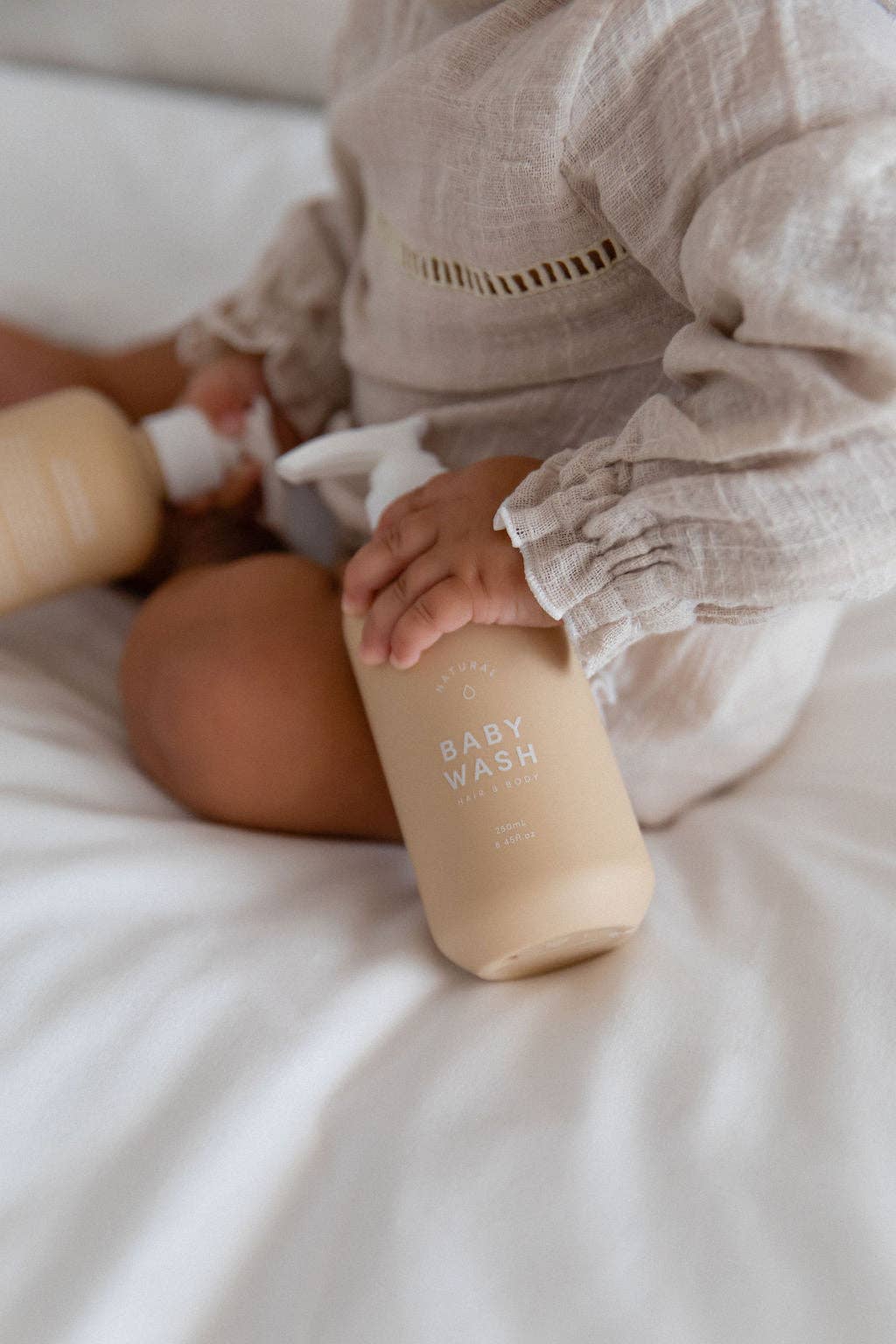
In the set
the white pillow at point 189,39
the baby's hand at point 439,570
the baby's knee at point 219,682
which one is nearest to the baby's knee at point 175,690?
the baby's knee at point 219,682

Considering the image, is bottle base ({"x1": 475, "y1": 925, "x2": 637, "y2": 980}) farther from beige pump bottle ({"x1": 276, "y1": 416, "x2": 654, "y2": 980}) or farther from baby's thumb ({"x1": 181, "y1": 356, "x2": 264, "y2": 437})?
baby's thumb ({"x1": 181, "y1": 356, "x2": 264, "y2": 437})

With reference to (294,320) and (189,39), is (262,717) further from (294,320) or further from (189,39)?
(189,39)

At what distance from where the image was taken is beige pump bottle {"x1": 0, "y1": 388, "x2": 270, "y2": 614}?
624 millimetres

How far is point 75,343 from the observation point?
0.88 meters

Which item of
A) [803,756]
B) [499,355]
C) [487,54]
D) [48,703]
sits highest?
[487,54]

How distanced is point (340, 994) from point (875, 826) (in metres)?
0.29

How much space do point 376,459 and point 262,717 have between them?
6.1 inches

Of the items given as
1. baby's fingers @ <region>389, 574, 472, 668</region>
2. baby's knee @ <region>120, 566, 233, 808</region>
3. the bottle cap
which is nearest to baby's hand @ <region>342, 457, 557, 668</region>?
baby's fingers @ <region>389, 574, 472, 668</region>

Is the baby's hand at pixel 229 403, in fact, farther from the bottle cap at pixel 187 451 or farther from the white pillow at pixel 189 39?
the white pillow at pixel 189 39

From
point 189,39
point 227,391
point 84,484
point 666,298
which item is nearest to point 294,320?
point 227,391

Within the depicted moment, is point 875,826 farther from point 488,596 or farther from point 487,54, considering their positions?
point 487,54

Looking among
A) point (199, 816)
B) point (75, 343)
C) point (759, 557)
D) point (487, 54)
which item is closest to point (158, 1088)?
point (199, 816)

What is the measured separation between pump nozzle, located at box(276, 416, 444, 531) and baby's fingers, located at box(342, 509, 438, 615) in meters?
0.04

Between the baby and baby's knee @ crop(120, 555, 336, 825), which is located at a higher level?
the baby
